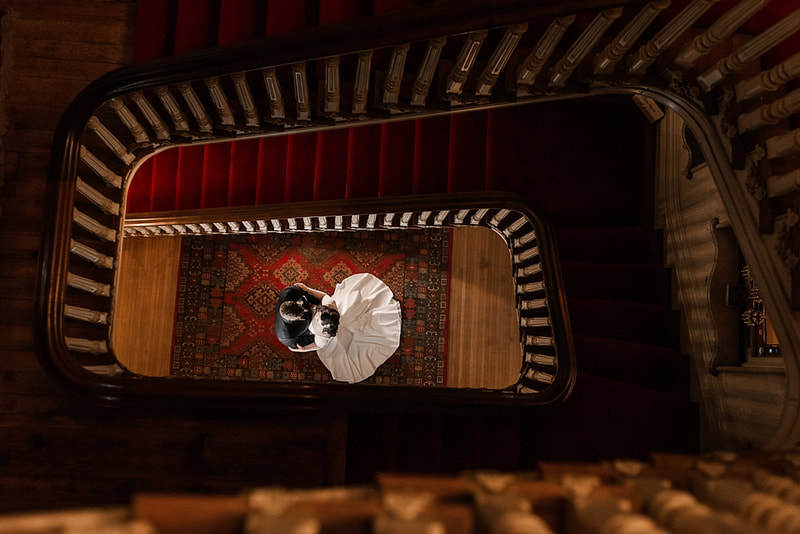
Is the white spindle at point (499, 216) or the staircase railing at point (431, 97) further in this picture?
the white spindle at point (499, 216)

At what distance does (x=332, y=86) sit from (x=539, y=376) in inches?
71.2

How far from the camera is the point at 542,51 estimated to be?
213 cm

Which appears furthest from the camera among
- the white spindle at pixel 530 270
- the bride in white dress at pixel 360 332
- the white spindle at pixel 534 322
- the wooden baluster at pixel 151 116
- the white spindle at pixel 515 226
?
the bride in white dress at pixel 360 332

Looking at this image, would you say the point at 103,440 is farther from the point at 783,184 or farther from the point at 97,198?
the point at 783,184

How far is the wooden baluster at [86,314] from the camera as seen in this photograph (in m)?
2.22

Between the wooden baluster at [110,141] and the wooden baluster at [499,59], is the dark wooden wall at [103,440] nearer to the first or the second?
the wooden baluster at [110,141]

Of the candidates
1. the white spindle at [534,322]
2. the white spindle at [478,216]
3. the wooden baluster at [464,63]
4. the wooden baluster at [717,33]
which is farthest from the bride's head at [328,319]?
the wooden baluster at [717,33]

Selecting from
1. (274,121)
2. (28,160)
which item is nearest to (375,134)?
(274,121)

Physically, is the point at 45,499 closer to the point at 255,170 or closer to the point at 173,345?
the point at 255,170

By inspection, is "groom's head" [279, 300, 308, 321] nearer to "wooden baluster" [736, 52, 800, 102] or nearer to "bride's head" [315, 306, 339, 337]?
"bride's head" [315, 306, 339, 337]

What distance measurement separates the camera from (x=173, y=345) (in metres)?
5.00

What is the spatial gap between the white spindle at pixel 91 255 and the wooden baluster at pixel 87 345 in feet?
1.15

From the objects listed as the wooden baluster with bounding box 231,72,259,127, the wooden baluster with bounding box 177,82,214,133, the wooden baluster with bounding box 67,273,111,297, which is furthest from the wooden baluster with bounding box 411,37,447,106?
the wooden baluster with bounding box 67,273,111,297

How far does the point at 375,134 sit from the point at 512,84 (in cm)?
144
